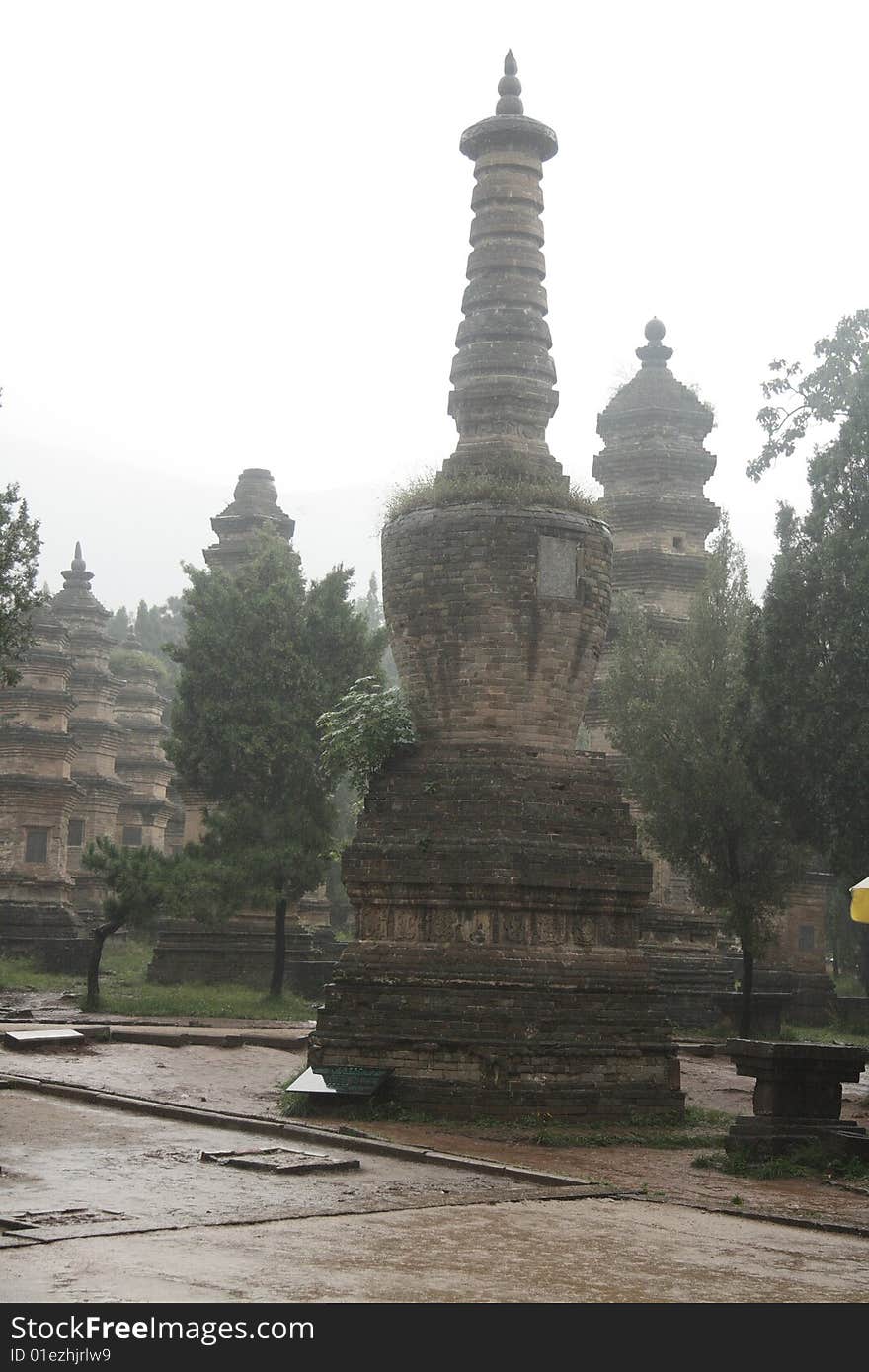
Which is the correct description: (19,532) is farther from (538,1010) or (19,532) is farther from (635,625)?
(538,1010)

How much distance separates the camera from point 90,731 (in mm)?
52250

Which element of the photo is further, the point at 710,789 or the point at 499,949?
the point at 710,789

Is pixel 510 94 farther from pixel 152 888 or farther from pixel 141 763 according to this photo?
pixel 141 763

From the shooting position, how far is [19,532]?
28.6 meters

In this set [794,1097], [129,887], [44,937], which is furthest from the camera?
[44,937]

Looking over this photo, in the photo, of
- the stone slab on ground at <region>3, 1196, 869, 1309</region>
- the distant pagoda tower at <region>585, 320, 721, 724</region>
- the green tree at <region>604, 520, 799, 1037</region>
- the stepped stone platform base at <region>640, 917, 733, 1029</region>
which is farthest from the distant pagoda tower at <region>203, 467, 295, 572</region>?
the stone slab on ground at <region>3, 1196, 869, 1309</region>

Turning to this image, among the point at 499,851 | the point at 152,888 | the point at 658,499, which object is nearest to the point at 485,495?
the point at 499,851

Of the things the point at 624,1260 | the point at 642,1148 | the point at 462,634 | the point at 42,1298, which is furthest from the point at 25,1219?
the point at 462,634

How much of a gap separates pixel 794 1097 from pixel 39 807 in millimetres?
30841

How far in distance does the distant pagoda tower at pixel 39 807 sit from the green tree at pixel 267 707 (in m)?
7.90

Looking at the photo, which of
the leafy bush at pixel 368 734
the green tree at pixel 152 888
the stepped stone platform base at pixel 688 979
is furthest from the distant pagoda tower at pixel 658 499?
the leafy bush at pixel 368 734

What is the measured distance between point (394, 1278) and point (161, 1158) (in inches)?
215

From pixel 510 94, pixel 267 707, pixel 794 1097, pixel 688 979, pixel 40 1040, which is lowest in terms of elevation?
pixel 40 1040

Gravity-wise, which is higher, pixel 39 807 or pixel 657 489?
pixel 657 489
